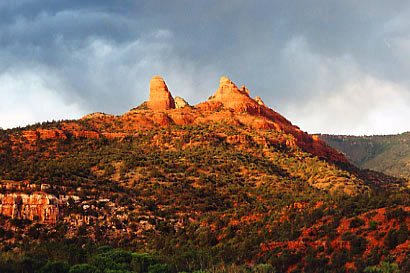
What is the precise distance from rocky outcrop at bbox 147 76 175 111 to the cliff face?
2925 inches

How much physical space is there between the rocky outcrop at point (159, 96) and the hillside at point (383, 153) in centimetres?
6990

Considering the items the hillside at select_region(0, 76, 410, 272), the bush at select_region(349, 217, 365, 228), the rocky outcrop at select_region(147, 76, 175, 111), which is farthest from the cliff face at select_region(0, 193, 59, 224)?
the rocky outcrop at select_region(147, 76, 175, 111)

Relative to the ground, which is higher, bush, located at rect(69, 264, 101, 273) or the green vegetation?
the green vegetation

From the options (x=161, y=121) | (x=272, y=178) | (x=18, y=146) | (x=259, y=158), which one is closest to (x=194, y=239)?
(x=272, y=178)

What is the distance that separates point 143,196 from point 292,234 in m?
29.0

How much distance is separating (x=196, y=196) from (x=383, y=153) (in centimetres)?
12820

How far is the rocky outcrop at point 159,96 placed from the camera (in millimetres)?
122750

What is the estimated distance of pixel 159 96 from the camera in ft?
408

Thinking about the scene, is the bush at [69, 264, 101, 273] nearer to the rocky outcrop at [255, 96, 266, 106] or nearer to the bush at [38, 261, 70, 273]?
the bush at [38, 261, 70, 273]

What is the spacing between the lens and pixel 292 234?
35375mm

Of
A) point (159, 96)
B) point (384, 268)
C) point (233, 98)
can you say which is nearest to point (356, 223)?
point (384, 268)

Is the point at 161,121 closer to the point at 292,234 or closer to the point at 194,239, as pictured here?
the point at 194,239

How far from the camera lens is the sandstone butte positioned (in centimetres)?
8981

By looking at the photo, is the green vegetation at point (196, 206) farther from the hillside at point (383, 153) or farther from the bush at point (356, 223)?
the hillside at point (383, 153)
